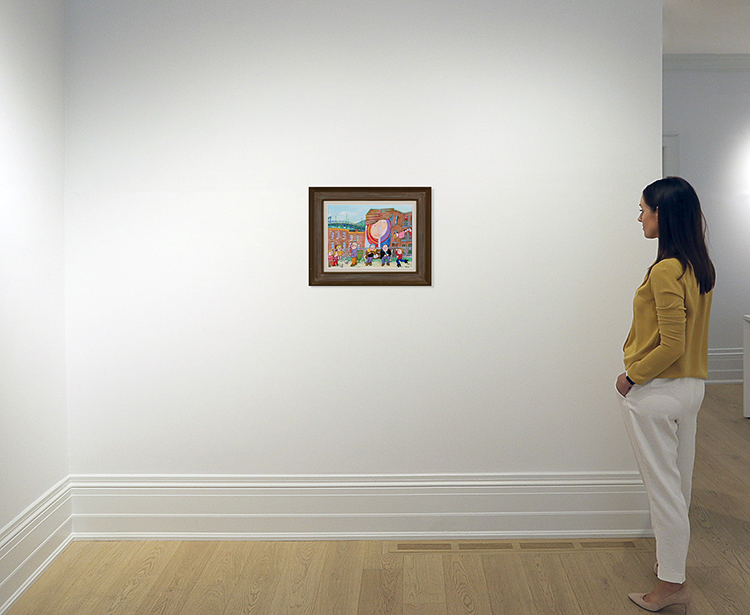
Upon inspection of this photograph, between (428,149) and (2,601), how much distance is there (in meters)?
2.56

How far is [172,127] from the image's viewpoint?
9.25 feet

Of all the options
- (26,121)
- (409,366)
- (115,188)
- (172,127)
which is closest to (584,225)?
(409,366)

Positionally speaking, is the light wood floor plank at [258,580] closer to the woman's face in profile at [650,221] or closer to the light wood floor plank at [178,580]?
the light wood floor plank at [178,580]

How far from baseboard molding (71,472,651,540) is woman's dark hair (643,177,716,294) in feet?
3.88

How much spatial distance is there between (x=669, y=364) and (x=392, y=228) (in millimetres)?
1313

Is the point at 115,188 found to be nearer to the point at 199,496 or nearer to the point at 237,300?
the point at 237,300

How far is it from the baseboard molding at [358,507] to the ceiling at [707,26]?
275 cm

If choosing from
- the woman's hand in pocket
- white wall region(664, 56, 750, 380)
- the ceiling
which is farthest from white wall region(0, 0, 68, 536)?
white wall region(664, 56, 750, 380)

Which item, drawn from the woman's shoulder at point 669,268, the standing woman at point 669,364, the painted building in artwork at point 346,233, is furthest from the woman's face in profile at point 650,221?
the painted building in artwork at point 346,233

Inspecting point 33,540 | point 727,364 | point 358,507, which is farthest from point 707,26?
point 33,540

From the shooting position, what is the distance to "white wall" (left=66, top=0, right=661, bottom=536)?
2.80 metres

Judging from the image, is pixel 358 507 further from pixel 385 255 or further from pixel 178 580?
pixel 385 255

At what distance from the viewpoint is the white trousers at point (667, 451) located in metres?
2.24

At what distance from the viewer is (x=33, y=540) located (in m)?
2.57
